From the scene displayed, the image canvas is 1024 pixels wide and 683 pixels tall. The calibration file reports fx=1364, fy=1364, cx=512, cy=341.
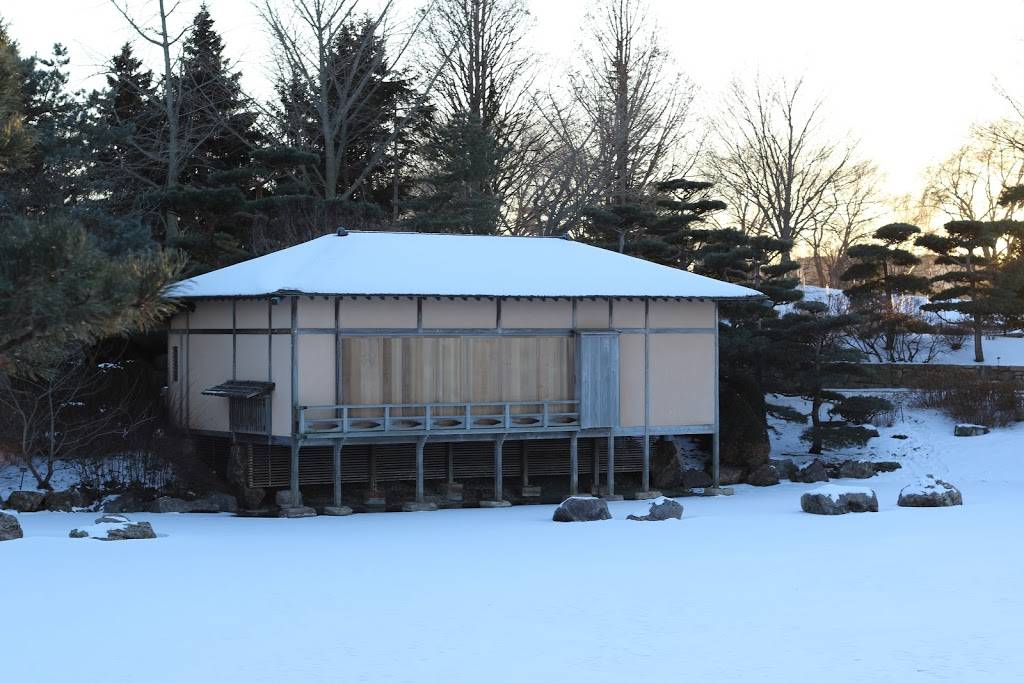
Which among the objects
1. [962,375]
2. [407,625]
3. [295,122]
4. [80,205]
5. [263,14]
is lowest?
[407,625]

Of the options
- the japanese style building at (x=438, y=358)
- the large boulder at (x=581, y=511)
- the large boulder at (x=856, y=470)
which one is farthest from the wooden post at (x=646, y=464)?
the large boulder at (x=856, y=470)

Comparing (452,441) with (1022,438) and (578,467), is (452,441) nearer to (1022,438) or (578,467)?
(578,467)

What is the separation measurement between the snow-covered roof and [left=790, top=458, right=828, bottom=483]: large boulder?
6.27 meters

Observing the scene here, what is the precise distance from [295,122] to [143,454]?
17981 millimetres

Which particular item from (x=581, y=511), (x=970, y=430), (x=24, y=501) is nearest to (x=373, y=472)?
(x=581, y=511)

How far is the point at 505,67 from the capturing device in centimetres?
4544

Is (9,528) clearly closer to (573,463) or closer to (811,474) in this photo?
(573,463)

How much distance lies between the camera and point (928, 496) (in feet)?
81.1

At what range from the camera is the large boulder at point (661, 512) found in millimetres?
22531

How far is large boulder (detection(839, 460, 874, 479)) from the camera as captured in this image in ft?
105

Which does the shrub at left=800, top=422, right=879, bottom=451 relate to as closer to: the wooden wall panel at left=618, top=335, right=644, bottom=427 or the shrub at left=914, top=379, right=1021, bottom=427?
the shrub at left=914, top=379, right=1021, bottom=427

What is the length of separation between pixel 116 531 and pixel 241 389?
5.48 meters

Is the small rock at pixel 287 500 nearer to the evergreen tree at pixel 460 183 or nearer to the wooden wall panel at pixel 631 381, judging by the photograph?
the wooden wall panel at pixel 631 381

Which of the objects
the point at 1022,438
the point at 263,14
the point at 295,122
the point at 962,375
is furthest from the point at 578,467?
the point at 263,14
